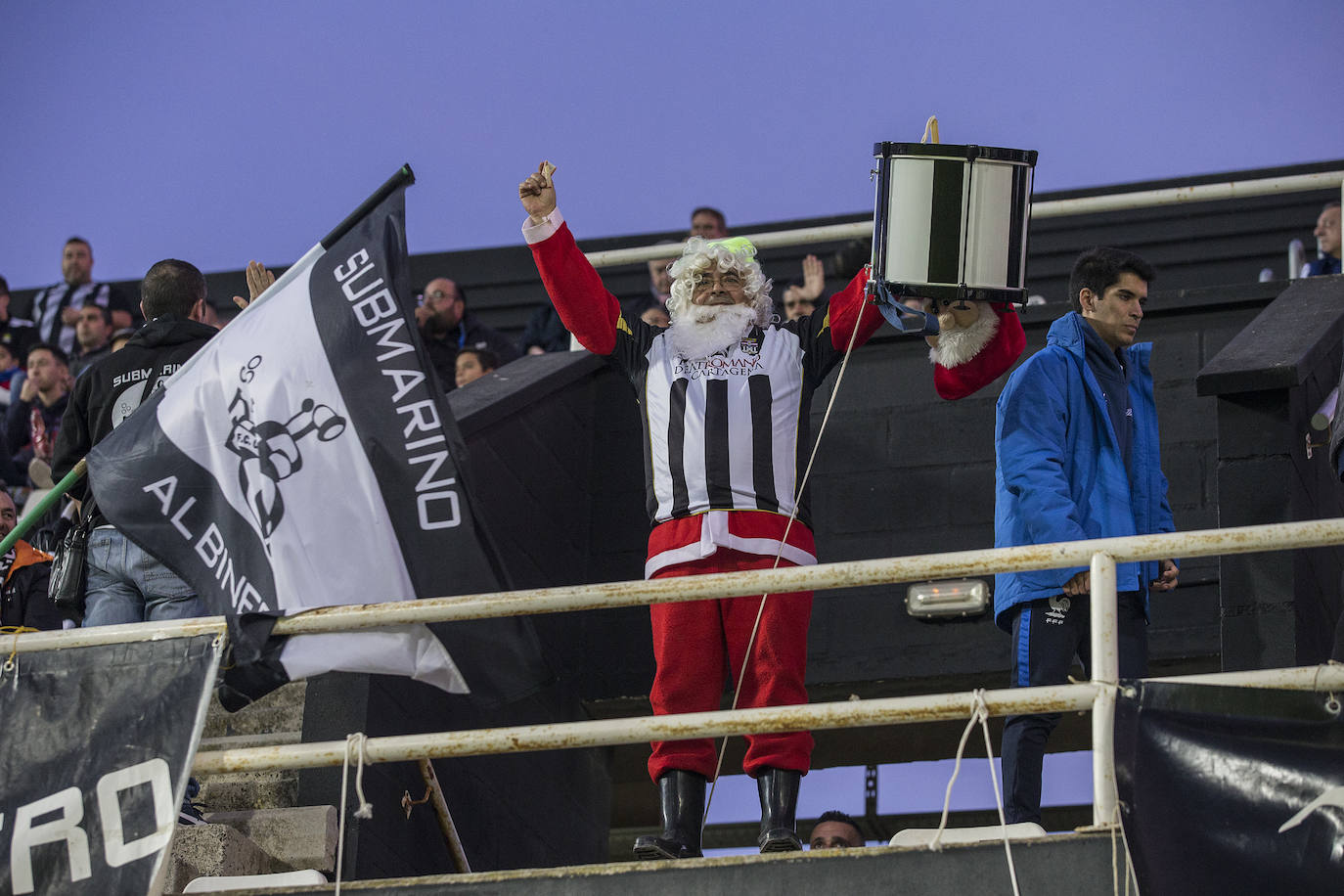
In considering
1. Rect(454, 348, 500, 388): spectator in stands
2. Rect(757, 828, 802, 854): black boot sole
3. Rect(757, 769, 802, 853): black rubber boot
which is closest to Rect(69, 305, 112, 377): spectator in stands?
Rect(454, 348, 500, 388): spectator in stands

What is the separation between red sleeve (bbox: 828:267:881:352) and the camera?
5.18 meters

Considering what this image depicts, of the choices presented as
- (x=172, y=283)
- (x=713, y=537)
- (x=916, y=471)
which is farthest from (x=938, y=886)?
(x=916, y=471)

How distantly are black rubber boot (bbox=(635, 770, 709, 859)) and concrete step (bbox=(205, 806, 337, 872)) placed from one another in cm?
112

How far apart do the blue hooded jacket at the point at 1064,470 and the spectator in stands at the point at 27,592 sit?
142 inches

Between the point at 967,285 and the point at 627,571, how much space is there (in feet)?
11.8

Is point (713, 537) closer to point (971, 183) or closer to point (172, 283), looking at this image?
point (971, 183)

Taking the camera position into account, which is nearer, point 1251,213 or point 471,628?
point 471,628

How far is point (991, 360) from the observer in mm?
5105

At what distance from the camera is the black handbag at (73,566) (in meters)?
5.48

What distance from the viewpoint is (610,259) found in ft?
26.4

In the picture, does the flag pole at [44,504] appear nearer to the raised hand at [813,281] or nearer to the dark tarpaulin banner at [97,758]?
the dark tarpaulin banner at [97,758]

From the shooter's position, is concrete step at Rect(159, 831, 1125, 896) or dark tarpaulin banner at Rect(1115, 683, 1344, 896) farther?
concrete step at Rect(159, 831, 1125, 896)

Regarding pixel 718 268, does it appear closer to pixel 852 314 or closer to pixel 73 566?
pixel 852 314

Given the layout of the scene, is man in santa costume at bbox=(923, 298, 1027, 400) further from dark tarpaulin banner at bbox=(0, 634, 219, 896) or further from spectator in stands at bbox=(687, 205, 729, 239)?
spectator in stands at bbox=(687, 205, 729, 239)
